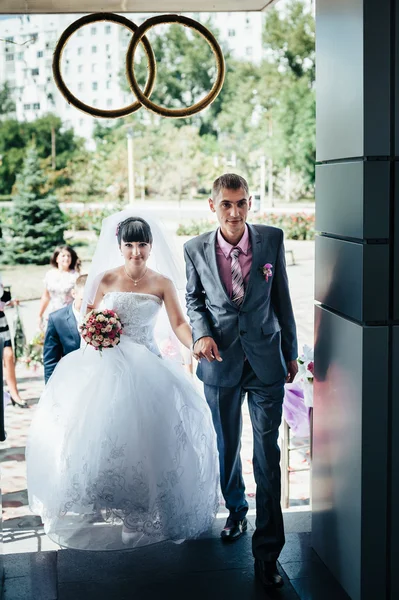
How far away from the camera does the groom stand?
361cm

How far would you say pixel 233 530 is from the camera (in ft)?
13.2

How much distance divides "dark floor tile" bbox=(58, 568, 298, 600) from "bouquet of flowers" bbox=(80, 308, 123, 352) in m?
1.19

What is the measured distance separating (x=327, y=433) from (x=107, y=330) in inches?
49.6

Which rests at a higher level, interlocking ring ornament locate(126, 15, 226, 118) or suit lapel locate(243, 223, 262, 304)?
interlocking ring ornament locate(126, 15, 226, 118)

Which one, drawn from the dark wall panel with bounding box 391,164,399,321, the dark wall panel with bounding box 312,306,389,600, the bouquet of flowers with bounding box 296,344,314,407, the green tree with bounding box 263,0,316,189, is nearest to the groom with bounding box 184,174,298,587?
the dark wall panel with bounding box 312,306,389,600

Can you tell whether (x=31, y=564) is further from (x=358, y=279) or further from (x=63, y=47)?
(x=63, y=47)

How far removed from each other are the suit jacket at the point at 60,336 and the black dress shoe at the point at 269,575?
2032mm

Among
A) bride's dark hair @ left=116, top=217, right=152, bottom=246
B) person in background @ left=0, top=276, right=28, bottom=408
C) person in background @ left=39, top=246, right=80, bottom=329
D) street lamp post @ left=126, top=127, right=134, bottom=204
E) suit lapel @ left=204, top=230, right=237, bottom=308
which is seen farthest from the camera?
street lamp post @ left=126, top=127, right=134, bottom=204

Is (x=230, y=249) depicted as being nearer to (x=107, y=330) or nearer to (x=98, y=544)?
(x=107, y=330)

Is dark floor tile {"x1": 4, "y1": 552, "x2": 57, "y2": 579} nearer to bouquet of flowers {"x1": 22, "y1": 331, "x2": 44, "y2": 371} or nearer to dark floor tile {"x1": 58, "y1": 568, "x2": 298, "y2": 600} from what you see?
dark floor tile {"x1": 58, "y1": 568, "x2": 298, "y2": 600}

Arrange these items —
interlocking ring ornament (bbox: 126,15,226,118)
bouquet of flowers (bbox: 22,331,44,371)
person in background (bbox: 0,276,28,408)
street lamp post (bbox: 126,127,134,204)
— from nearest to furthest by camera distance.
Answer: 1. interlocking ring ornament (bbox: 126,15,226,118)
2. person in background (bbox: 0,276,28,408)
3. bouquet of flowers (bbox: 22,331,44,371)
4. street lamp post (bbox: 126,127,134,204)

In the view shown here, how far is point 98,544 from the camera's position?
392cm

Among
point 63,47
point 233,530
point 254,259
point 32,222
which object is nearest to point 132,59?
point 63,47

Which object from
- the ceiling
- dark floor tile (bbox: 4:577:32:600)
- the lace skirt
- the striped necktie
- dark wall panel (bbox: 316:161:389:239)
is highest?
the ceiling
